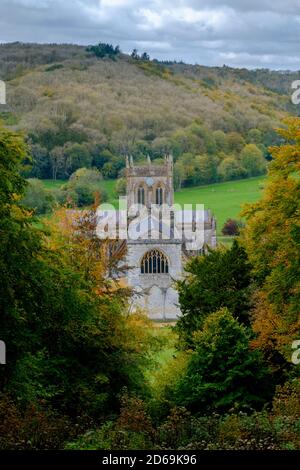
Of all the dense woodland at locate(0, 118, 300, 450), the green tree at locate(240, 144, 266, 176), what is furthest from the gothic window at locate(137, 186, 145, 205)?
the green tree at locate(240, 144, 266, 176)

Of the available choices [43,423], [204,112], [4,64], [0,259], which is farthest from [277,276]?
[4,64]

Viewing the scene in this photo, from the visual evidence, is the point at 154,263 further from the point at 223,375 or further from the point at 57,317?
the point at 57,317

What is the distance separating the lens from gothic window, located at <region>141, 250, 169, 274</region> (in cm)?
5966

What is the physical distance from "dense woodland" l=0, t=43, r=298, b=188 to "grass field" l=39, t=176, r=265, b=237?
2.80m

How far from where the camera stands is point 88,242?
24672 mm

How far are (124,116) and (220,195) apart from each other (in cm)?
4600

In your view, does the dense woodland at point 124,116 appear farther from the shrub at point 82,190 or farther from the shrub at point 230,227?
the shrub at point 230,227

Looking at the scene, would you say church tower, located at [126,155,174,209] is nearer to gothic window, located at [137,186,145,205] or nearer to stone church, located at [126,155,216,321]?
gothic window, located at [137,186,145,205]

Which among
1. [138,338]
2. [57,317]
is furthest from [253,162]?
[57,317]

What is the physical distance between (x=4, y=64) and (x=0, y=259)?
6745 inches

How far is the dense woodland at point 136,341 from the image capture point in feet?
45.6

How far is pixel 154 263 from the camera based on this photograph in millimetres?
59844

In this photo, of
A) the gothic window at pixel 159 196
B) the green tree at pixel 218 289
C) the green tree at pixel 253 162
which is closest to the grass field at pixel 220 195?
the green tree at pixel 253 162
